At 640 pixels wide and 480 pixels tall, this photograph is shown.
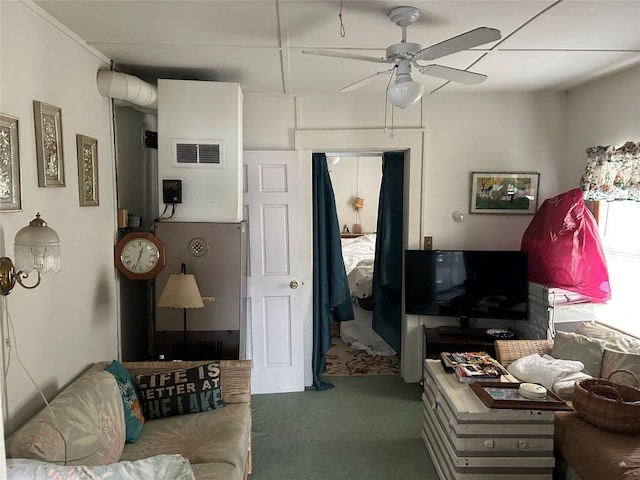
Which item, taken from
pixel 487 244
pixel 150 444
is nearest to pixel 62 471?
pixel 150 444

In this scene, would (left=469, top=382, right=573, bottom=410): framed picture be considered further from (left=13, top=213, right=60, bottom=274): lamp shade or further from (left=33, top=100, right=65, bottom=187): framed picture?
(left=33, top=100, right=65, bottom=187): framed picture

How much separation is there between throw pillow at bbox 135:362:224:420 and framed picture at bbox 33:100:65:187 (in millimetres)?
1169

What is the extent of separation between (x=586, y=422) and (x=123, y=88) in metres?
3.21

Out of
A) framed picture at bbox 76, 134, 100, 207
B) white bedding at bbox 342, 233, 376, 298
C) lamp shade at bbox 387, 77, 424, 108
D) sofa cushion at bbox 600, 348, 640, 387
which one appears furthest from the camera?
white bedding at bbox 342, 233, 376, 298

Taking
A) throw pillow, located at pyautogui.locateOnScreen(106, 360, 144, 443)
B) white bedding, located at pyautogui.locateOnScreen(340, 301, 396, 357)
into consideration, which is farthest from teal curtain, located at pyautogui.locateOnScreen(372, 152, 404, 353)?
throw pillow, located at pyautogui.locateOnScreen(106, 360, 144, 443)

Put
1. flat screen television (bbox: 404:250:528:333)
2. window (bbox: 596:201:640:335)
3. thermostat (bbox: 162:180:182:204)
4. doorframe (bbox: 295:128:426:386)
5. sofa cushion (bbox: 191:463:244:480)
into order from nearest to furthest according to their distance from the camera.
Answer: sofa cushion (bbox: 191:463:244:480) < thermostat (bbox: 162:180:182:204) < window (bbox: 596:201:640:335) < flat screen television (bbox: 404:250:528:333) < doorframe (bbox: 295:128:426:386)

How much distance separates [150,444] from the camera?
88.0 inches

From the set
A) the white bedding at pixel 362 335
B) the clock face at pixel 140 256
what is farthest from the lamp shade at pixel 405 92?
the white bedding at pixel 362 335

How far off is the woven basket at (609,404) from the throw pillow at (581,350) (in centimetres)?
36

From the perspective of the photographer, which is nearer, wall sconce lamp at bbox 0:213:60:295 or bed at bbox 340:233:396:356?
wall sconce lamp at bbox 0:213:60:295

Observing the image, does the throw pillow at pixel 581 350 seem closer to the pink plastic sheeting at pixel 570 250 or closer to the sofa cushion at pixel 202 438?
the pink plastic sheeting at pixel 570 250

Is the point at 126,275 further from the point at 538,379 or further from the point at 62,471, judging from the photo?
the point at 538,379

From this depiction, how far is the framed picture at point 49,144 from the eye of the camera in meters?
2.02

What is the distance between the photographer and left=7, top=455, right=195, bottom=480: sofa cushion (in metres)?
1.46
